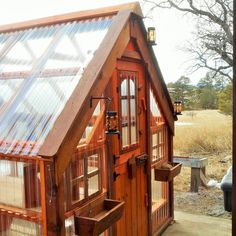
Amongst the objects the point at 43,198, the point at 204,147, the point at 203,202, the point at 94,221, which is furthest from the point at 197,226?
the point at 204,147

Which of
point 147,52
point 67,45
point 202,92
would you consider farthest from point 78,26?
point 202,92

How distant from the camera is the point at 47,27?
12.6ft

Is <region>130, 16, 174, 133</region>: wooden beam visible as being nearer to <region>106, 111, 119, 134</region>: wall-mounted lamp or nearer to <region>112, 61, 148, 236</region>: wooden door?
<region>112, 61, 148, 236</region>: wooden door

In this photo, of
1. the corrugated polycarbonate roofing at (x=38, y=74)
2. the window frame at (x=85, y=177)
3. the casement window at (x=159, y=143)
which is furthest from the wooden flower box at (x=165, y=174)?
the corrugated polycarbonate roofing at (x=38, y=74)

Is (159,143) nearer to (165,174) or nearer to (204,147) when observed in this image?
(165,174)

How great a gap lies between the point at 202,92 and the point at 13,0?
736cm

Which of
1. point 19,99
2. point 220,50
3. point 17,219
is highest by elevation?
point 220,50

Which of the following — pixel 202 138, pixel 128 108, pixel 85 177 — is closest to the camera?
pixel 85 177

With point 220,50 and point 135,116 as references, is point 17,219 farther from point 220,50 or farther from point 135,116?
point 220,50

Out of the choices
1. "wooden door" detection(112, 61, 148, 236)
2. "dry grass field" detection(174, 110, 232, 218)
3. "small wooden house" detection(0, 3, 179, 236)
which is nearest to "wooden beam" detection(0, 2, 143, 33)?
"small wooden house" detection(0, 3, 179, 236)

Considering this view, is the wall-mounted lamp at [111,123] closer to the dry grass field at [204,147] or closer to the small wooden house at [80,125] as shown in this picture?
the small wooden house at [80,125]

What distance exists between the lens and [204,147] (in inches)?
411

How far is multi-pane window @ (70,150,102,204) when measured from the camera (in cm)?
282

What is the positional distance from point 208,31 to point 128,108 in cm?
710
